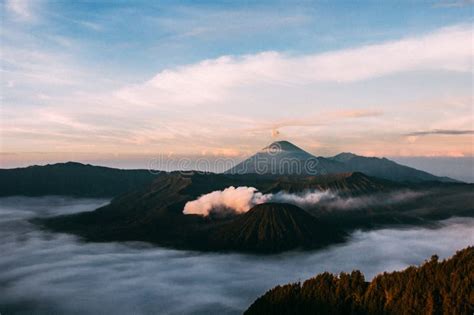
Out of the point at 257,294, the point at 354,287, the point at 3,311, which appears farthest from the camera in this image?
the point at 257,294

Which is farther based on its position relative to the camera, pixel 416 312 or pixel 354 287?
pixel 354 287

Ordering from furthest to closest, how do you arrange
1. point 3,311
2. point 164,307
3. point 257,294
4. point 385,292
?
point 257,294 < point 164,307 < point 3,311 < point 385,292

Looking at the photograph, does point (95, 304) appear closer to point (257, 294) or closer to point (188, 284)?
point (188, 284)

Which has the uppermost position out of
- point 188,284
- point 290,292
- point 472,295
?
point 472,295

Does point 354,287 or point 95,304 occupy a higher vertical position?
point 354,287

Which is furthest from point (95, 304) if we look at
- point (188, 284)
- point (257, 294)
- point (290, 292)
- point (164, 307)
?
point (290, 292)

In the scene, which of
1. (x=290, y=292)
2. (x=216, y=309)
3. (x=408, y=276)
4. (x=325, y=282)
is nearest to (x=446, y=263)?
(x=408, y=276)

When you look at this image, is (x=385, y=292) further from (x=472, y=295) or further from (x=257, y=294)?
(x=257, y=294)
